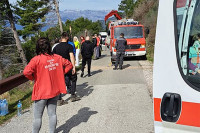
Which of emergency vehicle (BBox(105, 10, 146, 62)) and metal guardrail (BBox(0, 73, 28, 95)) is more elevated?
emergency vehicle (BBox(105, 10, 146, 62))

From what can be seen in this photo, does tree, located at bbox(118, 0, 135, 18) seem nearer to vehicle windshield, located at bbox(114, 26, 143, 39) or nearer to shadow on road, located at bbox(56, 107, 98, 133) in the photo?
vehicle windshield, located at bbox(114, 26, 143, 39)

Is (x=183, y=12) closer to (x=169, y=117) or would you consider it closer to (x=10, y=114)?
(x=169, y=117)

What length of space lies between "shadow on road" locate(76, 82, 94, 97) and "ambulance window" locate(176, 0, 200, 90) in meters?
5.48

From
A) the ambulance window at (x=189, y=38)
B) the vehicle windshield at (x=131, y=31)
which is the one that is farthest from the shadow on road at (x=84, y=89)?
the vehicle windshield at (x=131, y=31)

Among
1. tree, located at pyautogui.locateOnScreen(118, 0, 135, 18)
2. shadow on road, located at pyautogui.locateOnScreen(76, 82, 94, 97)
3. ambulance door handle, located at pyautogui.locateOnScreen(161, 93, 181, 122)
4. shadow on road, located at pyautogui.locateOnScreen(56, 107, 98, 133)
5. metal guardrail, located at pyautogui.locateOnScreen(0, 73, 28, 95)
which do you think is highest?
tree, located at pyautogui.locateOnScreen(118, 0, 135, 18)

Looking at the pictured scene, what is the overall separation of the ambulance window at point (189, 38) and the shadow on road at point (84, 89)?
5484mm

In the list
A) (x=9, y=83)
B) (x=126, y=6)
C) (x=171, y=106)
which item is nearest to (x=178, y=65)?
(x=171, y=106)

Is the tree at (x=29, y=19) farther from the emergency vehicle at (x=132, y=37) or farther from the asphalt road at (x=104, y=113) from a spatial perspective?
the asphalt road at (x=104, y=113)

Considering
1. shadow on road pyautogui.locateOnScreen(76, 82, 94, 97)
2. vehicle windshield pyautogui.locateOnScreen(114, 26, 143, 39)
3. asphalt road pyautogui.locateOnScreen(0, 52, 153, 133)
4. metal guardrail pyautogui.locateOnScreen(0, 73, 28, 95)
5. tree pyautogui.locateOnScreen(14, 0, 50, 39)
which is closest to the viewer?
asphalt road pyautogui.locateOnScreen(0, 52, 153, 133)

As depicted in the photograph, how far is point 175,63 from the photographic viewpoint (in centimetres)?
183

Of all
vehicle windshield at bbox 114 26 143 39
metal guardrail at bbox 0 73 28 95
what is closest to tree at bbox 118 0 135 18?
vehicle windshield at bbox 114 26 143 39

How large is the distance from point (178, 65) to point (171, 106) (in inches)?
13.6

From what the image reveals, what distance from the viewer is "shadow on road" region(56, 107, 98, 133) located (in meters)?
4.58

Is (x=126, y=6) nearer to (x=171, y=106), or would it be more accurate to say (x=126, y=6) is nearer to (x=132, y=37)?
(x=132, y=37)
